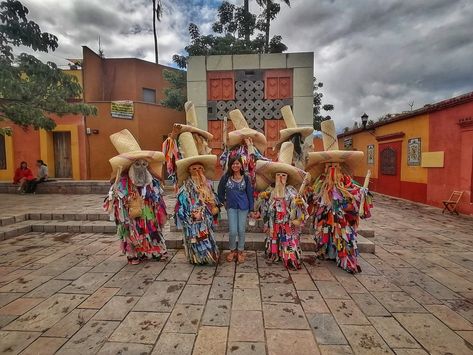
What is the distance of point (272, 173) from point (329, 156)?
33.1 inches

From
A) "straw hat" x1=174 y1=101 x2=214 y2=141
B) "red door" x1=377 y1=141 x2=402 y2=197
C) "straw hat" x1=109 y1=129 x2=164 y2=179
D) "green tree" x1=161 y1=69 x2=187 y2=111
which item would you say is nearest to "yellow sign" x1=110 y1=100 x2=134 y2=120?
"green tree" x1=161 y1=69 x2=187 y2=111

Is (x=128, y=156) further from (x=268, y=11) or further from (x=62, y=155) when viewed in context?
(x=268, y=11)

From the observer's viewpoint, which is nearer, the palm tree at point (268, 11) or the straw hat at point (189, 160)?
the straw hat at point (189, 160)

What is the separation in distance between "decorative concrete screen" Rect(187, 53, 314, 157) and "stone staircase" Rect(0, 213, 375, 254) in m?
2.45

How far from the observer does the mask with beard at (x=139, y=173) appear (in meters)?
3.79

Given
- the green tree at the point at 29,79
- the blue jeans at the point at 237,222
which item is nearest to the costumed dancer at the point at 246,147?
the blue jeans at the point at 237,222

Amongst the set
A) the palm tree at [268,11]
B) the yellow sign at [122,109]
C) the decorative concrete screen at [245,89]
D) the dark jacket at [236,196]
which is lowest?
the dark jacket at [236,196]

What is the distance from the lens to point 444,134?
8484 mm

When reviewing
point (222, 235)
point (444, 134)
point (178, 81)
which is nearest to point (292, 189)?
point (222, 235)

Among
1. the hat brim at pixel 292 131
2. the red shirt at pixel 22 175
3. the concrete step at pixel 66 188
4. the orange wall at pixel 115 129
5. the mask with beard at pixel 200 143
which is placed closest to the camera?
the hat brim at pixel 292 131

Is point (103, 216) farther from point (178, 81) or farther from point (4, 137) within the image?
point (4, 137)

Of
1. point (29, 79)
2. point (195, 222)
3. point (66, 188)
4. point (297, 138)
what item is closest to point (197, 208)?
point (195, 222)

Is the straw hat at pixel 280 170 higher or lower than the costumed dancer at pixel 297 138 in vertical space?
lower

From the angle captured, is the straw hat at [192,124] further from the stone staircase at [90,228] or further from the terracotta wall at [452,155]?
the terracotta wall at [452,155]
